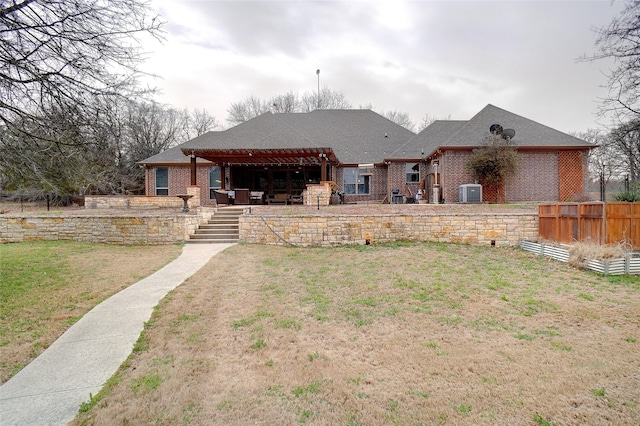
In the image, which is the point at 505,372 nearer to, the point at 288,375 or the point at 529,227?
the point at 288,375

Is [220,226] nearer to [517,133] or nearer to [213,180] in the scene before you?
[213,180]

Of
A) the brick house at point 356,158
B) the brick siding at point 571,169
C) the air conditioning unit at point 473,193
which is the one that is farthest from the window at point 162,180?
the brick siding at point 571,169

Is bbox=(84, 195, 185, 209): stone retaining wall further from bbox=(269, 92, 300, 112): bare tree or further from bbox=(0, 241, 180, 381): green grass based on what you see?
bbox=(269, 92, 300, 112): bare tree

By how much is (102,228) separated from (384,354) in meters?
10.3

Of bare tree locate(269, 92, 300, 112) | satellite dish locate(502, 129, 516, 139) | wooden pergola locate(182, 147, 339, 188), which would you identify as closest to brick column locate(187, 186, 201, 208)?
wooden pergola locate(182, 147, 339, 188)

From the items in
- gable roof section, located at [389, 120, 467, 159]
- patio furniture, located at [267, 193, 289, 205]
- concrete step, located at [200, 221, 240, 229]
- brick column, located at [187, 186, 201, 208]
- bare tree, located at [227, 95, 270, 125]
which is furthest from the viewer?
bare tree, located at [227, 95, 270, 125]

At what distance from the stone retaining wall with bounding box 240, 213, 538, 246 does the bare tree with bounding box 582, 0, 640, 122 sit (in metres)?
3.66

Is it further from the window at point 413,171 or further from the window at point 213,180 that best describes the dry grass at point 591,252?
the window at point 213,180

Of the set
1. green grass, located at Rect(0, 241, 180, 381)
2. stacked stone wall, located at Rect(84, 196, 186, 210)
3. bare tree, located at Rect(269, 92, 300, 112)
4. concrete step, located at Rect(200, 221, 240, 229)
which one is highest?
bare tree, located at Rect(269, 92, 300, 112)

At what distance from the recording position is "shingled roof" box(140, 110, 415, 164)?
15.3 m

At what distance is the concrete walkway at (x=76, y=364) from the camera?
238 cm

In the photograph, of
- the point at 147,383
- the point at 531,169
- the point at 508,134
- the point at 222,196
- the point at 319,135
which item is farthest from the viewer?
the point at 319,135

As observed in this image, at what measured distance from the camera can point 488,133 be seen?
15008mm

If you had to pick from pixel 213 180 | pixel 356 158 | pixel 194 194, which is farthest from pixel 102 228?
pixel 356 158
